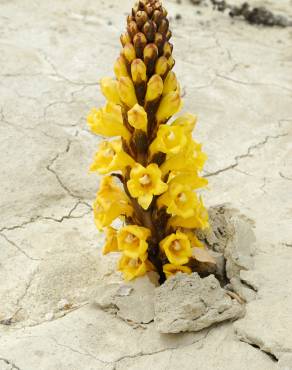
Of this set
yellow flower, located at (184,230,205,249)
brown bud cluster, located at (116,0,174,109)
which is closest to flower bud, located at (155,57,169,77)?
brown bud cluster, located at (116,0,174,109)

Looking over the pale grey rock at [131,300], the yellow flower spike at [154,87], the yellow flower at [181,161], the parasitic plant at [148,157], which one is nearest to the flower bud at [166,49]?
the parasitic plant at [148,157]

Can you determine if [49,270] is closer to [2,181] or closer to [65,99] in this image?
[2,181]

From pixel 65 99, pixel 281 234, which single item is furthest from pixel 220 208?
pixel 65 99

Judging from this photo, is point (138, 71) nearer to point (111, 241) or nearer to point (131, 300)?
point (111, 241)

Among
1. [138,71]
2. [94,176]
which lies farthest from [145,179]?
[94,176]

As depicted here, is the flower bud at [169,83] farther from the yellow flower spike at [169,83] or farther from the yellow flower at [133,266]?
the yellow flower at [133,266]

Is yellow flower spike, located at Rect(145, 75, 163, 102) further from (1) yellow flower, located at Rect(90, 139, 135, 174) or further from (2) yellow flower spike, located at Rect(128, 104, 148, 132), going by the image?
(1) yellow flower, located at Rect(90, 139, 135, 174)
